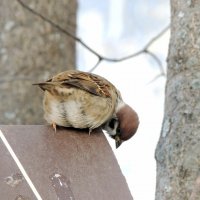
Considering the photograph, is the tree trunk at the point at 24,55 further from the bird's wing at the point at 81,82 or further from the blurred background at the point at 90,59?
the bird's wing at the point at 81,82

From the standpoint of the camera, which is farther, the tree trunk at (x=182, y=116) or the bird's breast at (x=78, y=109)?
the bird's breast at (x=78, y=109)

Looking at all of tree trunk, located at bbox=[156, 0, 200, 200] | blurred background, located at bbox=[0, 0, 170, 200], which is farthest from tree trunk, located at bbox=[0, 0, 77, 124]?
tree trunk, located at bbox=[156, 0, 200, 200]

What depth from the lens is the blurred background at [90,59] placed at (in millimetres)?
5152

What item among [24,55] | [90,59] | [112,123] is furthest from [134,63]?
[112,123]

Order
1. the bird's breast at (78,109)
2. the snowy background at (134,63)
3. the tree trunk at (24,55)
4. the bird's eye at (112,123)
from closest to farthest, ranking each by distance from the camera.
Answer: the bird's breast at (78,109) < the bird's eye at (112,123) < the tree trunk at (24,55) < the snowy background at (134,63)

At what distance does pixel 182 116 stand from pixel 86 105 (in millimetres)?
912

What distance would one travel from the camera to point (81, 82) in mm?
3242

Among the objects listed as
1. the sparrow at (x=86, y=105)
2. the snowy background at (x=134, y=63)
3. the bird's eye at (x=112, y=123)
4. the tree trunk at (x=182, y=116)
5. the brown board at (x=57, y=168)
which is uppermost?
the tree trunk at (x=182, y=116)

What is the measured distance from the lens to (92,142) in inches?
103

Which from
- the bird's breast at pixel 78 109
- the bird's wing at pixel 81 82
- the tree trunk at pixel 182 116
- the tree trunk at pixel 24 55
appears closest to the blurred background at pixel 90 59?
the tree trunk at pixel 24 55

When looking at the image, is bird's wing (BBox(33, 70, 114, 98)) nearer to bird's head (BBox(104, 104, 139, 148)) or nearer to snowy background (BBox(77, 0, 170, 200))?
bird's head (BBox(104, 104, 139, 148))

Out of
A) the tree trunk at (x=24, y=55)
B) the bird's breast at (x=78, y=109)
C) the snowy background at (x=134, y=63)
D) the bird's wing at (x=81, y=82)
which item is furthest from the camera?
the snowy background at (x=134, y=63)

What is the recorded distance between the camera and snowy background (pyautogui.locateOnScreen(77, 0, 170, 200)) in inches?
281

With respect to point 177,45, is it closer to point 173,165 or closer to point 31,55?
point 173,165
